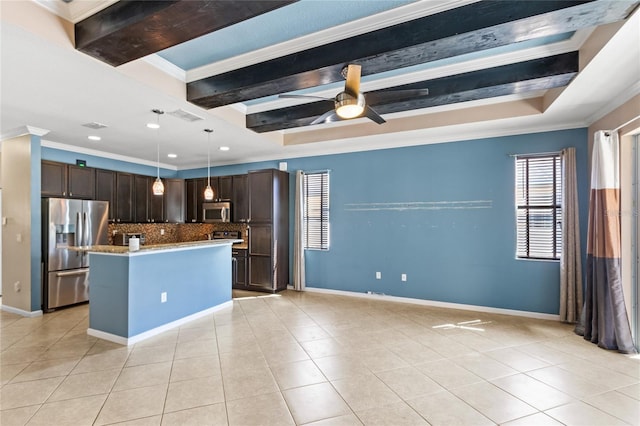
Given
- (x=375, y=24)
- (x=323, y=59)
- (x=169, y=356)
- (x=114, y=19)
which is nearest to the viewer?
(x=114, y=19)

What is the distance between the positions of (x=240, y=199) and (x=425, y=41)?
4771 mm

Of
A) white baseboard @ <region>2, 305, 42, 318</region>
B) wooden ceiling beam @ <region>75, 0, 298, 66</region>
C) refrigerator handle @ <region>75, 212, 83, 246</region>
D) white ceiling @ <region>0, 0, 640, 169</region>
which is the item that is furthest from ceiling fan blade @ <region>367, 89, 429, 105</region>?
white baseboard @ <region>2, 305, 42, 318</region>

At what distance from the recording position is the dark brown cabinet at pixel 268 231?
584 cm

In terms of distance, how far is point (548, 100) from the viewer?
363 centimetres

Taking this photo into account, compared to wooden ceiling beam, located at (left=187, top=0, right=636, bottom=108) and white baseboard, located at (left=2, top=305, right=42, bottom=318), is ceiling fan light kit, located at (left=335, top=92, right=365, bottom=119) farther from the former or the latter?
white baseboard, located at (left=2, top=305, right=42, bottom=318)

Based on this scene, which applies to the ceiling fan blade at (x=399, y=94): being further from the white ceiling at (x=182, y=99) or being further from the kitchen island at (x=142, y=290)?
the kitchen island at (x=142, y=290)

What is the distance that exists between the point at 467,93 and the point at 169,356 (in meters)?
4.22

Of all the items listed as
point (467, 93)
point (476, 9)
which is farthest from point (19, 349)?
point (467, 93)

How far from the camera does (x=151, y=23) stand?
7.00 ft

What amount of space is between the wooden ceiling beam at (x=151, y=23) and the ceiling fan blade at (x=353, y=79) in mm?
628

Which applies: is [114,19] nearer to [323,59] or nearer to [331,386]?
[323,59]

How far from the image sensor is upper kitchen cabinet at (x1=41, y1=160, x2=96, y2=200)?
4.84 metres

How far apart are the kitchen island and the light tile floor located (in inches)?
7.6

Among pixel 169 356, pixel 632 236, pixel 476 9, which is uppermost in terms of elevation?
pixel 476 9
